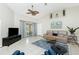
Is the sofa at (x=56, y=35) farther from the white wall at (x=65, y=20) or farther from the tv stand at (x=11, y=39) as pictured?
the tv stand at (x=11, y=39)

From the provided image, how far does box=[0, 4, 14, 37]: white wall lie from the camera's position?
4.81 ft

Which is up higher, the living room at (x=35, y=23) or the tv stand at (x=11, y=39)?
the living room at (x=35, y=23)

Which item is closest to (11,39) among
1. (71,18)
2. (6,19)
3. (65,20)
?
(6,19)

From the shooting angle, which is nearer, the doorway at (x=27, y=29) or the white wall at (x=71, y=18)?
the white wall at (x=71, y=18)

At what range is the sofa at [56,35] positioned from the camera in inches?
55.4

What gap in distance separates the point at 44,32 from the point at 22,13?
0.56m

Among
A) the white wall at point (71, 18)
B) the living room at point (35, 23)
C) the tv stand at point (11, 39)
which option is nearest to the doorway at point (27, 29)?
the living room at point (35, 23)

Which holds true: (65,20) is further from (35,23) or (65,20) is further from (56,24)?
(35,23)

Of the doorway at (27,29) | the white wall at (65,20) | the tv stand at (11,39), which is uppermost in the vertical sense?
the white wall at (65,20)

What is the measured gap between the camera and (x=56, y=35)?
1.46m

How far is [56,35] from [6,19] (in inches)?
43.4

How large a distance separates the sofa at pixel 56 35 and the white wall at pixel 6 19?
699 millimetres
